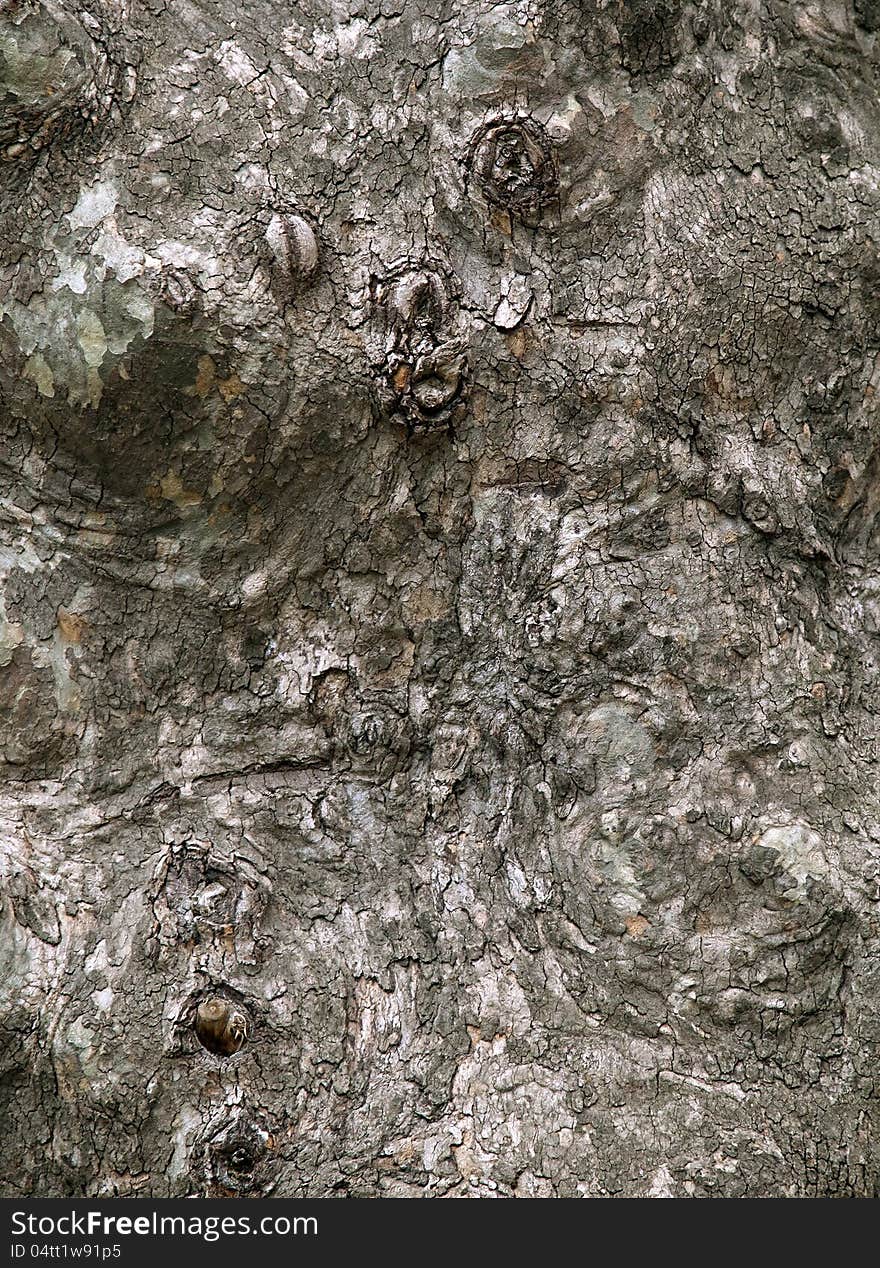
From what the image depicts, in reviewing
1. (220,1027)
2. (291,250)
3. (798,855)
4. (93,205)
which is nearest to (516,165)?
(291,250)

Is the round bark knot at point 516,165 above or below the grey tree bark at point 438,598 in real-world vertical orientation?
above

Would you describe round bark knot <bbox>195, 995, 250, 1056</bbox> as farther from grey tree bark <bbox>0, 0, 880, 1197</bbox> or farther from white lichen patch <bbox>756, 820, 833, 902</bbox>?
white lichen patch <bbox>756, 820, 833, 902</bbox>

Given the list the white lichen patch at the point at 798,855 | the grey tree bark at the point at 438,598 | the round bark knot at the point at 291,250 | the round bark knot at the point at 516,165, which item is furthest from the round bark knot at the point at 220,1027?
the round bark knot at the point at 516,165

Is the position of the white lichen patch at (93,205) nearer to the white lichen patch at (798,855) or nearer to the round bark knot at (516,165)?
the round bark knot at (516,165)

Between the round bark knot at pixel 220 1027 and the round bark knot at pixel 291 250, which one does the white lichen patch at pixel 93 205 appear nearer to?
the round bark knot at pixel 291 250

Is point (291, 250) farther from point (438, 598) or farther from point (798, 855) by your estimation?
point (798, 855)

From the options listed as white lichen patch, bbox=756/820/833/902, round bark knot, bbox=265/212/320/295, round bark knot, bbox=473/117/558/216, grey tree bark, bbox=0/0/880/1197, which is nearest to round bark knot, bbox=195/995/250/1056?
grey tree bark, bbox=0/0/880/1197

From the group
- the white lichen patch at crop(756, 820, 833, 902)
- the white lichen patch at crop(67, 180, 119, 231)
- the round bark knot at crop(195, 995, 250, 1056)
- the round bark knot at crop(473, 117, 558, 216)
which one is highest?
the round bark knot at crop(473, 117, 558, 216)

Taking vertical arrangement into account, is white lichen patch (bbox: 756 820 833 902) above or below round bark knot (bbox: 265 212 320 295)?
below

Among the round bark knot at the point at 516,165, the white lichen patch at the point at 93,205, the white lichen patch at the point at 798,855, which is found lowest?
the white lichen patch at the point at 798,855
